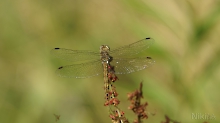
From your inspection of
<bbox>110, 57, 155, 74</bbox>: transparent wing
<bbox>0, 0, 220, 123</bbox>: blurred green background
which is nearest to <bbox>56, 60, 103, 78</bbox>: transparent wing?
<bbox>110, 57, 155, 74</bbox>: transparent wing

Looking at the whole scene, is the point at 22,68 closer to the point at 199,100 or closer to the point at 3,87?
the point at 3,87

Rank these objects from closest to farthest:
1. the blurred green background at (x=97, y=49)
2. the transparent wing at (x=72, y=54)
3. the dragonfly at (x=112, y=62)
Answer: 1. the blurred green background at (x=97, y=49)
2. the dragonfly at (x=112, y=62)
3. the transparent wing at (x=72, y=54)

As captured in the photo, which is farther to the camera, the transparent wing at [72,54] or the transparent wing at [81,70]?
the transparent wing at [72,54]

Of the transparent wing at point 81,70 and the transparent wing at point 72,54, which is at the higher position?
the transparent wing at point 72,54

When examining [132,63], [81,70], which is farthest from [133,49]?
[81,70]

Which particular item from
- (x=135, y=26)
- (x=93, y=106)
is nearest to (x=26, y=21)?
(x=93, y=106)

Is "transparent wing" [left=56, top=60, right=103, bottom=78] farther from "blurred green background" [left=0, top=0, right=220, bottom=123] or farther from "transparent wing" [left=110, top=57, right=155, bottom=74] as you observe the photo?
"blurred green background" [left=0, top=0, right=220, bottom=123]

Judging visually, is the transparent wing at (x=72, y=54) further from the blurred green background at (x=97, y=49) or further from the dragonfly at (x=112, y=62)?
the blurred green background at (x=97, y=49)

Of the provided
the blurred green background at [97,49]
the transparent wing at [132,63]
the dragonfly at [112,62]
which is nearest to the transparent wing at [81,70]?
the dragonfly at [112,62]
